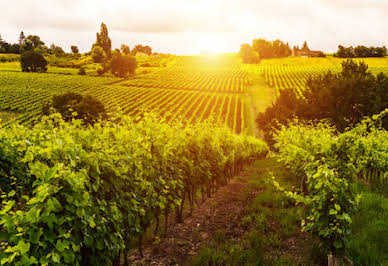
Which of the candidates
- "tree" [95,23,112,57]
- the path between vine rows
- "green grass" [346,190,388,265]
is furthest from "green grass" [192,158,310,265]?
"tree" [95,23,112,57]

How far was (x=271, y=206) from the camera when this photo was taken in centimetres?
994

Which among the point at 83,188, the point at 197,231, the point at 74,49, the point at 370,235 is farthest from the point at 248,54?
the point at 83,188

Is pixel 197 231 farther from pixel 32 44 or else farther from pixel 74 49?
pixel 74 49

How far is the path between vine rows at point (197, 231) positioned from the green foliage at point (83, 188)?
3.31 ft

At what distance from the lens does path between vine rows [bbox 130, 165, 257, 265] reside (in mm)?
6223

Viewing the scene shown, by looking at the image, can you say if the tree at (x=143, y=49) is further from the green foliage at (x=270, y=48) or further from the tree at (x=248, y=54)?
the green foliage at (x=270, y=48)

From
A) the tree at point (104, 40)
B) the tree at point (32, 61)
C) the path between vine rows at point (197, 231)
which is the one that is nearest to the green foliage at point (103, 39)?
the tree at point (104, 40)

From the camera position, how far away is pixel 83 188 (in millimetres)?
3365

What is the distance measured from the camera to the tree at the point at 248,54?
5846 inches

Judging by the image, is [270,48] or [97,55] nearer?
[97,55]

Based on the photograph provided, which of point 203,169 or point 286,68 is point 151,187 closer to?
point 203,169

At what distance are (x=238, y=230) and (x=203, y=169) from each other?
9.31 ft

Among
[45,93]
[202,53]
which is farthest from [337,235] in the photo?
[202,53]

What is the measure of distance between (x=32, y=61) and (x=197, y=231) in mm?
73914
